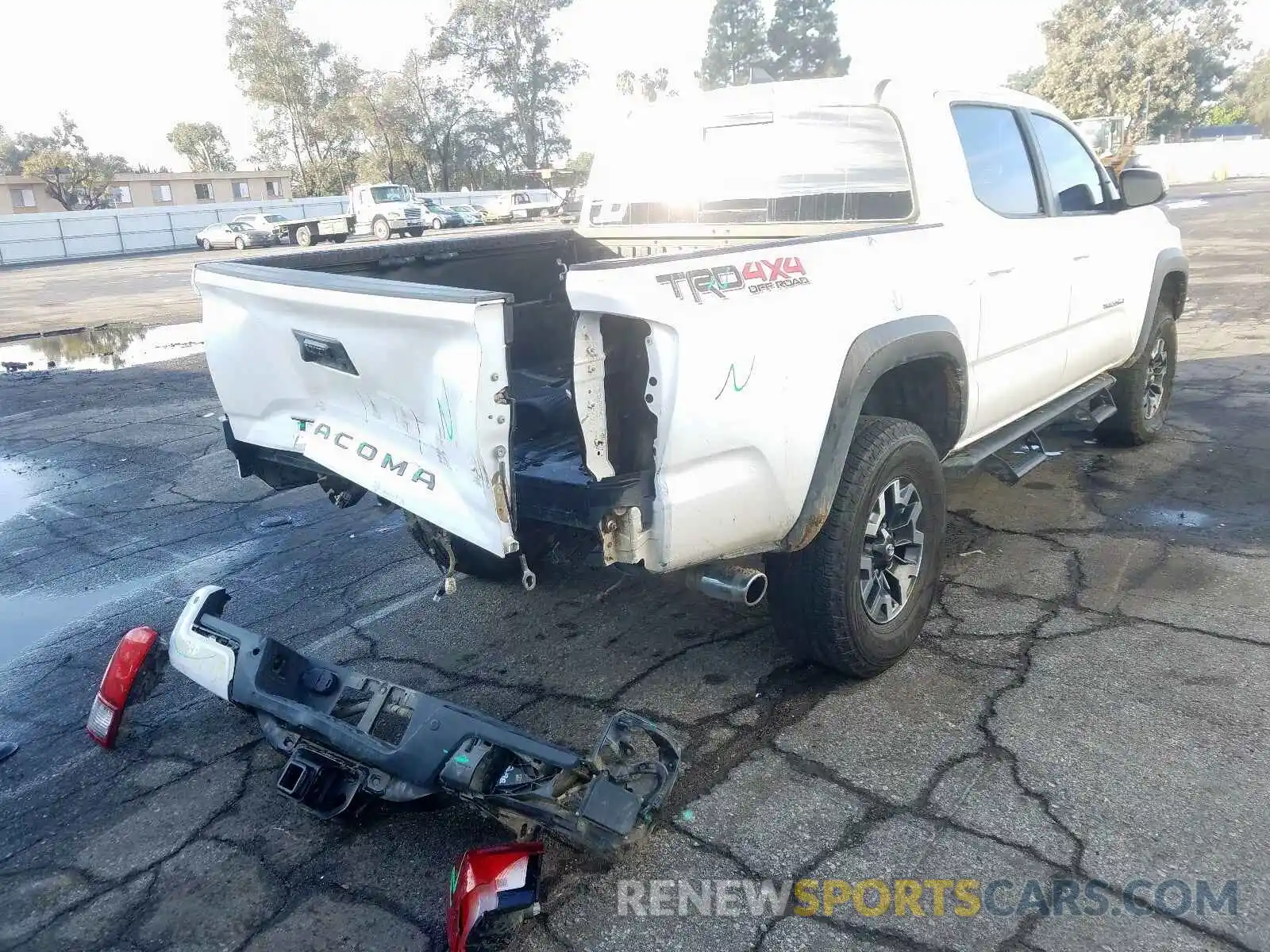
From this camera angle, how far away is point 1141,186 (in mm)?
5031

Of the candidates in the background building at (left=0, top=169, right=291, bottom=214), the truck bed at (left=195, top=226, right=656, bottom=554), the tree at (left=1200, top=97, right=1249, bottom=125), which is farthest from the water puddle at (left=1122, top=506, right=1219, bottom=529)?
the tree at (left=1200, top=97, right=1249, bottom=125)

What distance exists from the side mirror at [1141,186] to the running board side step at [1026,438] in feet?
3.36

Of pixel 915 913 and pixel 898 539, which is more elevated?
pixel 898 539

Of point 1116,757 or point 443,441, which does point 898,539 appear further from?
point 443,441

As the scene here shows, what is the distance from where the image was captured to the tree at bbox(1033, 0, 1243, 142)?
51812 millimetres

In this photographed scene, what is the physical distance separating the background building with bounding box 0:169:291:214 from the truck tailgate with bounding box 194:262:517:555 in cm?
7220

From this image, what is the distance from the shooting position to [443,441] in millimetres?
2783

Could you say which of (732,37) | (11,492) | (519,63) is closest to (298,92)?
(519,63)

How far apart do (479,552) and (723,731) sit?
62.9 inches

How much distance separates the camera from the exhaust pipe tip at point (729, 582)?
2955mm

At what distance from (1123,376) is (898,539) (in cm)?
314

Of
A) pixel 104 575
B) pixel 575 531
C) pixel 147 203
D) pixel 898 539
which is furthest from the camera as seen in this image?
pixel 147 203

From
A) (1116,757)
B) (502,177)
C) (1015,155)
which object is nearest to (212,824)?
(1116,757)

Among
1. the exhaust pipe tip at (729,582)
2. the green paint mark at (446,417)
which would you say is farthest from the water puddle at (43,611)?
the exhaust pipe tip at (729,582)
